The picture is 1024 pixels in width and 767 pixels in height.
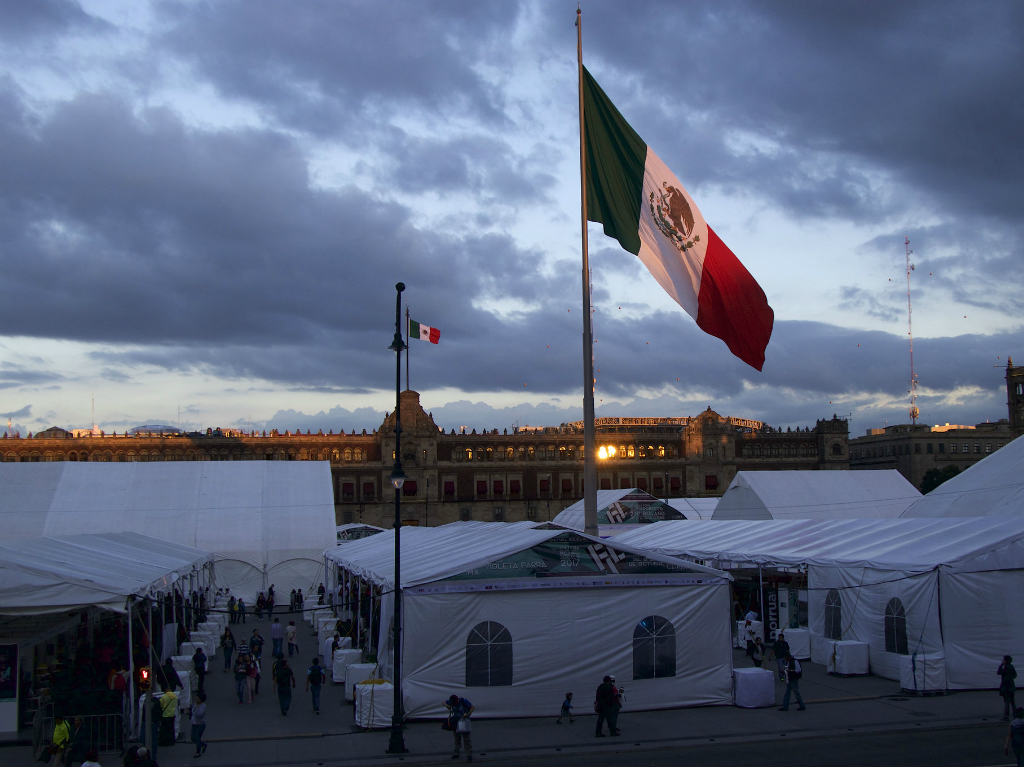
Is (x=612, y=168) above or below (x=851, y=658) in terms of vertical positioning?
above

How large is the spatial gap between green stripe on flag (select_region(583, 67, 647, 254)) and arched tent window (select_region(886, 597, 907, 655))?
11.2 metres

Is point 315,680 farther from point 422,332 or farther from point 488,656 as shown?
point 422,332

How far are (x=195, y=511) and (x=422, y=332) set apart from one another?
889 inches

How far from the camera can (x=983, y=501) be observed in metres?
32.7

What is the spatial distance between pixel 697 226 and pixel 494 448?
7650 cm

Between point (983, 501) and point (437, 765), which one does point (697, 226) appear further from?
point (983, 501)

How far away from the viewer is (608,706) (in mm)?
18922

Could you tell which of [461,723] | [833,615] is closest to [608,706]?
[461,723]

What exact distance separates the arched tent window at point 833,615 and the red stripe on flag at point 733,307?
884 cm

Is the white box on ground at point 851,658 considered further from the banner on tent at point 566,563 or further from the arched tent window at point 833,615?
the banner on tent at point 566,563

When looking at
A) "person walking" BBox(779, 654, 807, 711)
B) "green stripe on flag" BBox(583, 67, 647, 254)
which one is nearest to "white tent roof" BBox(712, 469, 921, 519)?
"person walking" BBox(779, 654, 807, 711)

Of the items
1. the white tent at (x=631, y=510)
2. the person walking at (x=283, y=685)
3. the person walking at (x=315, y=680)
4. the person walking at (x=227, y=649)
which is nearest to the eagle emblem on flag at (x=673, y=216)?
the person walking at (x=315, y=680)

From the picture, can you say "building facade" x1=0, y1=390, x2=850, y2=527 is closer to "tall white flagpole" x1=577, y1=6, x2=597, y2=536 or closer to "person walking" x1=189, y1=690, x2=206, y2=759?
"tall white flagpole" x1=577, y1=6, x2=597, y2=536

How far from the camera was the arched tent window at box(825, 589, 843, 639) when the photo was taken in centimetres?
2706
